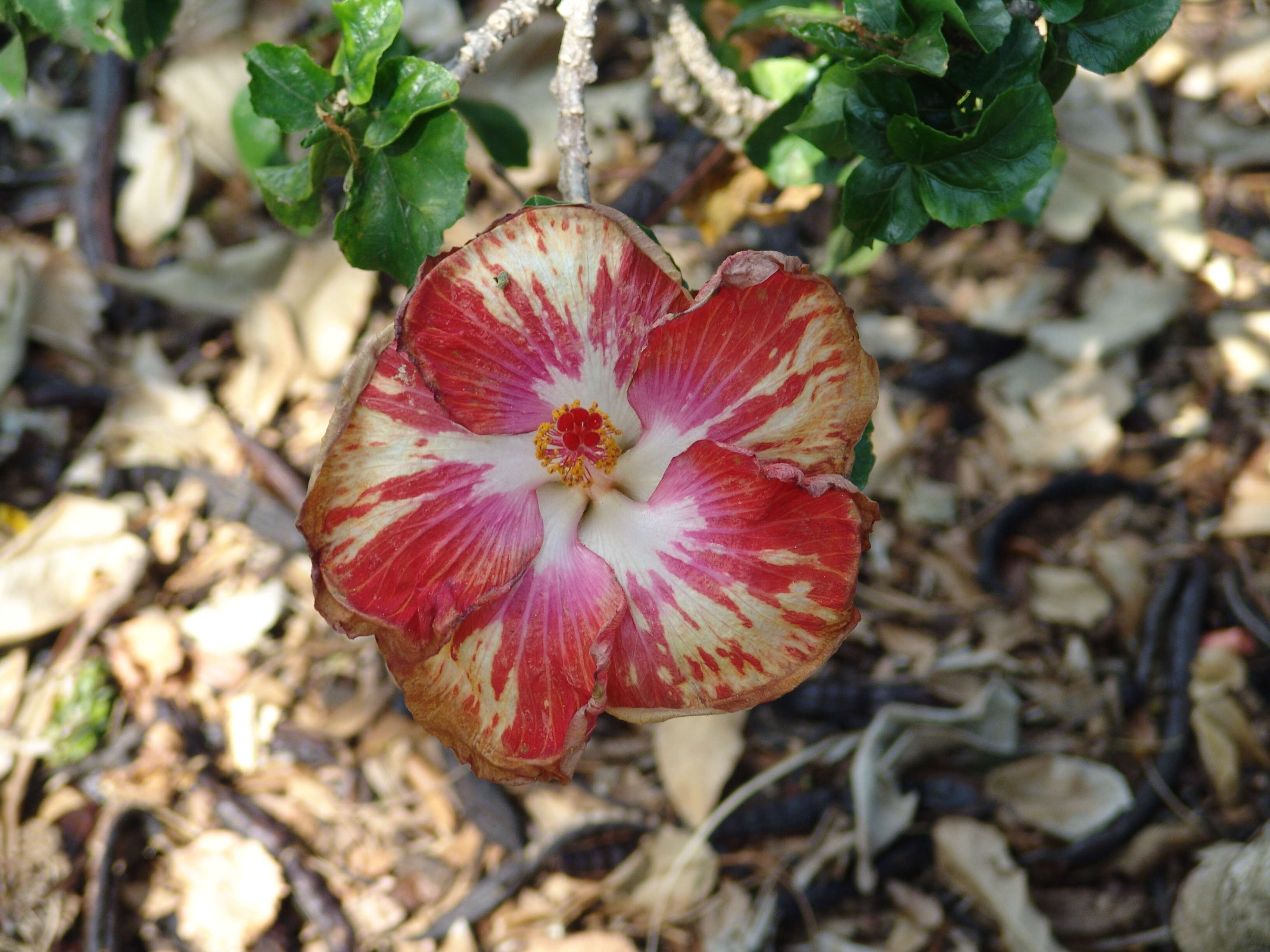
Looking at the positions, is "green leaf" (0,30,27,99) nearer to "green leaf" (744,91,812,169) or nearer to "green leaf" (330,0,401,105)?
"green leaf" (330,0,401,105)

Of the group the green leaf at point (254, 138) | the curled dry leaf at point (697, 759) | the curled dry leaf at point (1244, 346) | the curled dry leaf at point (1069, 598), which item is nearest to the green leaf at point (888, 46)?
the green leaf at point (254, 138)

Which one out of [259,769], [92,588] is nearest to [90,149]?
[92,588]

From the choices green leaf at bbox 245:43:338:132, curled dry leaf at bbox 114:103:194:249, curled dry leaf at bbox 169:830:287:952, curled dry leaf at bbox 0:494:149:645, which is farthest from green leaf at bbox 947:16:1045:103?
curled dry leaf at bbox 114:103:194:249

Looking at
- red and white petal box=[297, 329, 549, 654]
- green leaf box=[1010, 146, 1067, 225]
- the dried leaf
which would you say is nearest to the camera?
red and white petal box=[297, 329, 549, 654]

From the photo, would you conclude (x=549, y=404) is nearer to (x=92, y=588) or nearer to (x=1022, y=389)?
(x=92, y=588)

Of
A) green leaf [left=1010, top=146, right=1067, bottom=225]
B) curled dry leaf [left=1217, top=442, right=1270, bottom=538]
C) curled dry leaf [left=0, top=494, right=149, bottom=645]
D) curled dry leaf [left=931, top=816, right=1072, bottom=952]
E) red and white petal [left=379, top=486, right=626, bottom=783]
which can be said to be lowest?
curled dry leaf [left=931, top=816, right=1072, bottom=952]

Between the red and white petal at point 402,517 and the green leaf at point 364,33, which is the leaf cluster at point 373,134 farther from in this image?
the red and white petal at point 402,517
